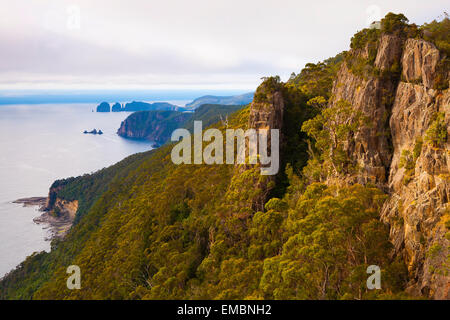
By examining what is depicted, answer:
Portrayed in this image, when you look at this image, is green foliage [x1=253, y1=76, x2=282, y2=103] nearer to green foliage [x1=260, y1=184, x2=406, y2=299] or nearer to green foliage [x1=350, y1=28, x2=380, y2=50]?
green foliage [x1=350, y1=28, x2=380, y2=50]

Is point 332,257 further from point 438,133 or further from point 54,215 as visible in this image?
point 54,215

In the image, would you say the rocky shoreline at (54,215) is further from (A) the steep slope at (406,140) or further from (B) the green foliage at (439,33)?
(B) the green foliage at (439,33)

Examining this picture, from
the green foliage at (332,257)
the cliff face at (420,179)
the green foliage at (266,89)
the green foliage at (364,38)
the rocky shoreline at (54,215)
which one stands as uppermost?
the green foliage at (364,38)

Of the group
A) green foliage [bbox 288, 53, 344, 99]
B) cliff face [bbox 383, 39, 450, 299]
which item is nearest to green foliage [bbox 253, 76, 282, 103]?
green foliage [bbox 288, 53, 344, 99]

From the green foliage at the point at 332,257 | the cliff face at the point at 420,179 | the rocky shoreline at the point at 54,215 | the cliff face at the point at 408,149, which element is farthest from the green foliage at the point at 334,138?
the rocky shoreline at the point at 54,215

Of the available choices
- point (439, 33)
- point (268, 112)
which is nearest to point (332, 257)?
point (439, 33)

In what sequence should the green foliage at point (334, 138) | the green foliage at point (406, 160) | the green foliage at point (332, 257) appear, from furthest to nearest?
the green foliage at point (334, 138)
the green foliage at point (406, 160)
the green foliage at point (332, 257)
